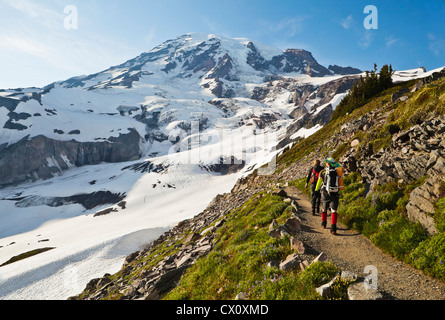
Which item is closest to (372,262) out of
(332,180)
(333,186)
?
(333,186)

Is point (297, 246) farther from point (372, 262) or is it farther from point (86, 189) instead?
point (86, 189)

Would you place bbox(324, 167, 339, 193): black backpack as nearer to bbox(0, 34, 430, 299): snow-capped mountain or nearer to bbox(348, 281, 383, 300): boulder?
bbox(348, 281, 383, 300): boulder

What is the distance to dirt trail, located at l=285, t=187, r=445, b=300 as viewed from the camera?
450 cm

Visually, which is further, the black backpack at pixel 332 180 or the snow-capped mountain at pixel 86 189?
the snow-capped mountain at pixel 86 189

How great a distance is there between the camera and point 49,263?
47375 mm

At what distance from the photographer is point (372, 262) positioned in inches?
234

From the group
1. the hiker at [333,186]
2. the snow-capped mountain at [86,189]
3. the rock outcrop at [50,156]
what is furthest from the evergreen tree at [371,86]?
the rock outcrop at [50,156]

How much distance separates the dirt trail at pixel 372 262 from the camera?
450 centimetres

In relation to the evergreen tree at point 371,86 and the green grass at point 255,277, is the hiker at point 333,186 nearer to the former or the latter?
the green grass at point 255,277

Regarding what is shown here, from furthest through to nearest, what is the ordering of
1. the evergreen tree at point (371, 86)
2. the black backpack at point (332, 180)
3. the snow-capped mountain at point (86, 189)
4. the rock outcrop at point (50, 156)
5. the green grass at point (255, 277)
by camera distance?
the rock outcrop at point (50, 156)
the evergreen tree at point (371, 86)
the snow-capped mountain at point (86, 189)
the black backpack at point (332, 180)
the green grass at point (255, 277)

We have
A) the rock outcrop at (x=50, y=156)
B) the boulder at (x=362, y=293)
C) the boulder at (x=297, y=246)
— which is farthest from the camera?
the rock outcrop at (x=50, y=156)

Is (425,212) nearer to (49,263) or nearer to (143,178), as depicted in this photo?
(49,263)
